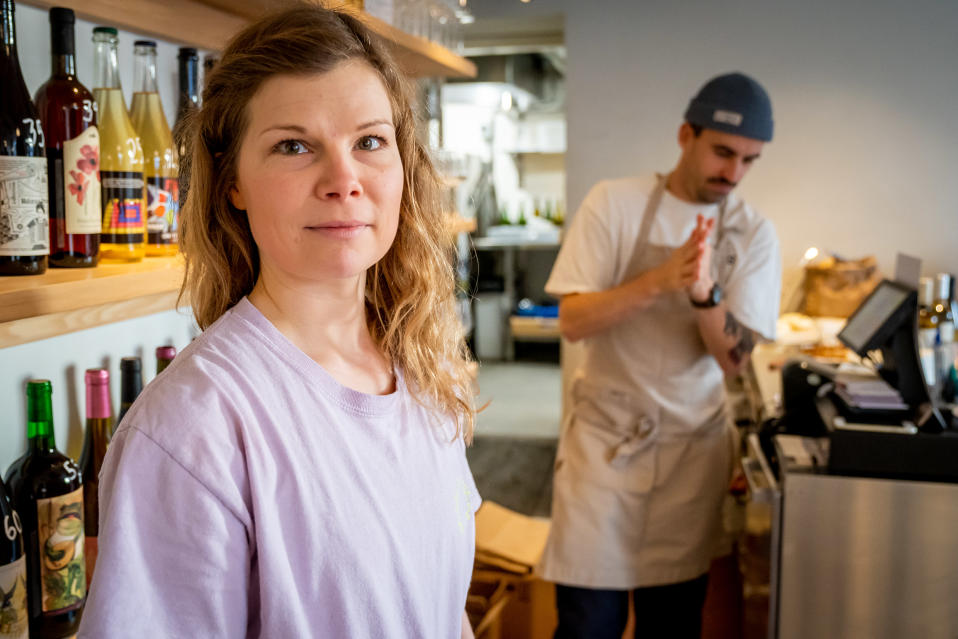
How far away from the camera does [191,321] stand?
1.71 m

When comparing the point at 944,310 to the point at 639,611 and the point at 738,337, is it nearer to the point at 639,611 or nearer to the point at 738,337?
the point at 738,337

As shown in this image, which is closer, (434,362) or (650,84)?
(434,362)

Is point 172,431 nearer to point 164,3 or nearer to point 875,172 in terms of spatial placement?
point 164,3

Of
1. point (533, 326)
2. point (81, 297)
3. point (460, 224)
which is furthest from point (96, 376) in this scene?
point (533, 326)

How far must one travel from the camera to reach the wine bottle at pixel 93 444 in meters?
1.27

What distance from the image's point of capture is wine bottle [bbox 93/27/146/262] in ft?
3.89

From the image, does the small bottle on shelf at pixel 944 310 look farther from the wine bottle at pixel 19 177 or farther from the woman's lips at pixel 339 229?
the wine bottle at pixel 19 177

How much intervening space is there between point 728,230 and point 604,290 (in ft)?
1.25

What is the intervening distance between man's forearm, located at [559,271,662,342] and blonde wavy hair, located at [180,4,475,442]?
0.91 meters

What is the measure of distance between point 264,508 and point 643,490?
5.17 feet

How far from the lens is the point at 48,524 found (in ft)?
3.79

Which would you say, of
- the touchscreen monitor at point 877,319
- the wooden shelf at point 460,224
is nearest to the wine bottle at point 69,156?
the wooden shelf at point 460,224

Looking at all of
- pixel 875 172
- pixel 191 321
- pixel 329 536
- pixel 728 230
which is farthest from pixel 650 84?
pixel 329 536

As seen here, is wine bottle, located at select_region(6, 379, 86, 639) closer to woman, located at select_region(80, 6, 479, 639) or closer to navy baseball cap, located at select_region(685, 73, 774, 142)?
woman, located at select_region(80, 6, 479, 639)
